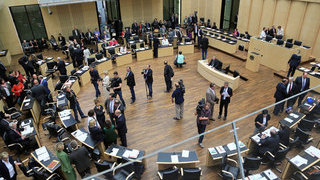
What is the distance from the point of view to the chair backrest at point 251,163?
5383mm

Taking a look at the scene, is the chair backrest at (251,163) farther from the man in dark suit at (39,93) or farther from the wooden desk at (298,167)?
the man in dark suit at (39,93)

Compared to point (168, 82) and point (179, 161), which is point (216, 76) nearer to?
point (168, 82)

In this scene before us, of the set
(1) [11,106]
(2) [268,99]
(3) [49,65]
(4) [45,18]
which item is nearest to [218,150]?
(2) [268,99]

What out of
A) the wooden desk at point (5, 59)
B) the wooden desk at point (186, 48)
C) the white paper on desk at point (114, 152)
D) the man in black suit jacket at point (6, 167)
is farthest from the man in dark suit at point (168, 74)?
the wooden desk at point (5, 59)

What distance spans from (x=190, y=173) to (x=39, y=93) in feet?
21.6

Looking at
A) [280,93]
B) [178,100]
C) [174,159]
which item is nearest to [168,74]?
[178,100]

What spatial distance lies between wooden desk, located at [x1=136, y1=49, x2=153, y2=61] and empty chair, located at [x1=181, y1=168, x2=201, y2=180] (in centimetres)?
1020

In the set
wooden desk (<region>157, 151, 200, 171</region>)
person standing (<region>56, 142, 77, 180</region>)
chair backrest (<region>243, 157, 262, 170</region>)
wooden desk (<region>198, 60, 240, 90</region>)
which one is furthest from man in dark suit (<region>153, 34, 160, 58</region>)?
chair backrest (<region>243, 157, 262, 170</region>)

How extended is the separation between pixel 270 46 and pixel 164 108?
777 centimetres

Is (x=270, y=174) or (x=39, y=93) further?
(x=39, y=93)

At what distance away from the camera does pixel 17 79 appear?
32.3ft

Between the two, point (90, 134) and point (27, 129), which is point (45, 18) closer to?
point (27, 129)

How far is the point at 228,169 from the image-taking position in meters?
5.55

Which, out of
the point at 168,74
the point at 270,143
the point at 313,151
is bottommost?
the point at 313,151
